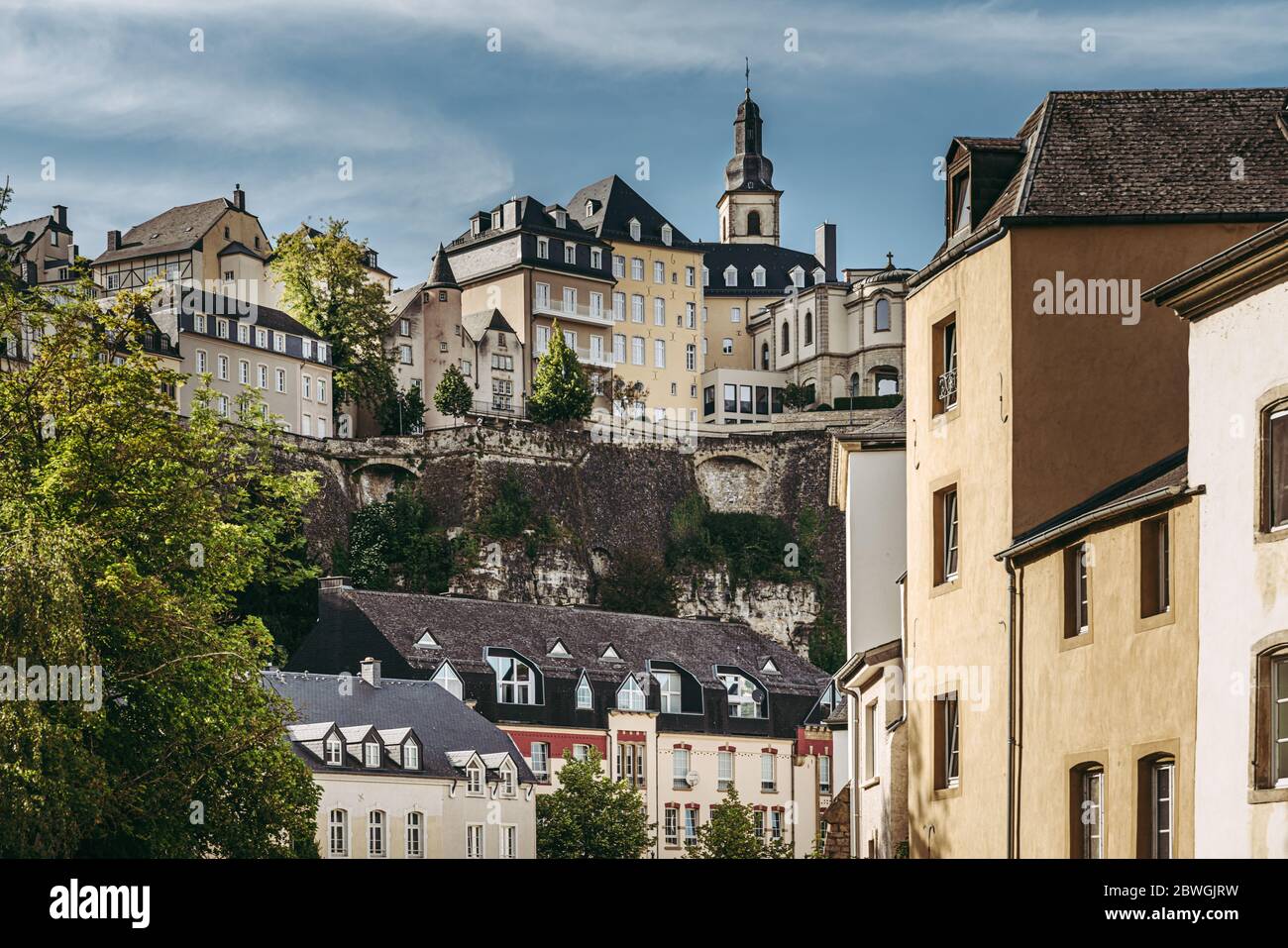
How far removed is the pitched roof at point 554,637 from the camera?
85875mm

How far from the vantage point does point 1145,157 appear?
28516 mm

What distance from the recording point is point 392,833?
69.8 meters

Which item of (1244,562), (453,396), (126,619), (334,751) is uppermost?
(453,396)

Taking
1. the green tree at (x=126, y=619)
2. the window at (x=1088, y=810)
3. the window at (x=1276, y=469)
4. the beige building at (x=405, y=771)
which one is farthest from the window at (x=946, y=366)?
the beige building at (x=405, y=771)

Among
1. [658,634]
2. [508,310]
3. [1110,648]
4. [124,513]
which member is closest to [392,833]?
[658,634]

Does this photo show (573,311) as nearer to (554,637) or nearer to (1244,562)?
(554,637)

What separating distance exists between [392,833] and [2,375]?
116 ft

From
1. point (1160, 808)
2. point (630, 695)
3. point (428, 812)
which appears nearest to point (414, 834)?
point (428, 812)

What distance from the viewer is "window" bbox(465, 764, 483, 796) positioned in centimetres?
7331

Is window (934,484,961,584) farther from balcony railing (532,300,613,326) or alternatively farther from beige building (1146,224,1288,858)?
balcony railing (532,300,613,326)

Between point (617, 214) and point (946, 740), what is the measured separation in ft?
365

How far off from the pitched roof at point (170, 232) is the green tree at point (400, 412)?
786 inches

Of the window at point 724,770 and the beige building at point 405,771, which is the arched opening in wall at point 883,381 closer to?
the window at point 724,770
